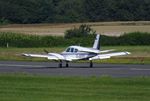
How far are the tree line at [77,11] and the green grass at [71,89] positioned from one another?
308ft

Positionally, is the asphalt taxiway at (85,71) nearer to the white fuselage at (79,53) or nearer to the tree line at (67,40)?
the white fuselage at (79,53)

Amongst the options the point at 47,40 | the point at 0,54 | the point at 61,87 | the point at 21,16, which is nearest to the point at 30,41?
the point at 47,40

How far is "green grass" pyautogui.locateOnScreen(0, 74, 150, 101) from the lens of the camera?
23.3 m

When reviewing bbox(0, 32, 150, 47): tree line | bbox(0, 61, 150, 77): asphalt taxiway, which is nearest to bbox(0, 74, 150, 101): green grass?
bbox(0, 61, 150, 77): asphalt taxiway

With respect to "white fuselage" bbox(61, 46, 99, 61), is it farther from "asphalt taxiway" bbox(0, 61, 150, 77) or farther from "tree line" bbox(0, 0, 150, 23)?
"tree line" bbox(0, 0, 150, 23)

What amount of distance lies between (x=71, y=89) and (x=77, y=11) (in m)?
109

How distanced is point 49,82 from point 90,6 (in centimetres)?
10565

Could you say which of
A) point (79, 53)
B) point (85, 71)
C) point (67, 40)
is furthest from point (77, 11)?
point (85, 71)

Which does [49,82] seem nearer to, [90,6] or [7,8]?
[7,8]

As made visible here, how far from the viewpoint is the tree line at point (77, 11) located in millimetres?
125750

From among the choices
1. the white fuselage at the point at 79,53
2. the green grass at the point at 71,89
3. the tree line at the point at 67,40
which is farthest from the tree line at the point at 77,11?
the green grass at the point at 71,89

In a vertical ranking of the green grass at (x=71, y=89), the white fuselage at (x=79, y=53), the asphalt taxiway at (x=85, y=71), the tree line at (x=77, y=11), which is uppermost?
the tree line at (x=77, y=11)

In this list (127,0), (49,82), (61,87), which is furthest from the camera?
(127,0)

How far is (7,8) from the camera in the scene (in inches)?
4941
